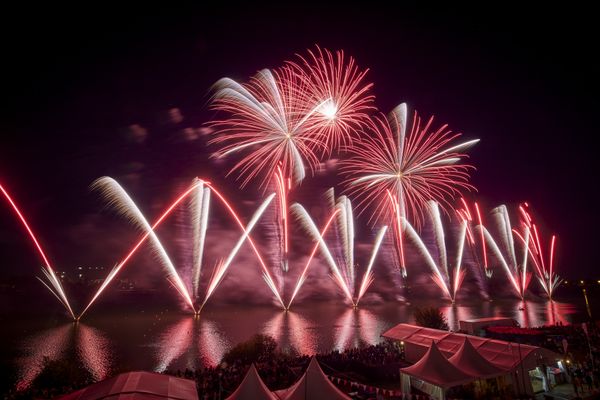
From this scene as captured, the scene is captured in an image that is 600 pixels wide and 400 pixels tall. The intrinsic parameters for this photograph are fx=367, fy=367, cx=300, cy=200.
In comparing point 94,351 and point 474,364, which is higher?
point 94,351

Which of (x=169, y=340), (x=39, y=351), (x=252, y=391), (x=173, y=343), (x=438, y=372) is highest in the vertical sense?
(x=169, y=340)

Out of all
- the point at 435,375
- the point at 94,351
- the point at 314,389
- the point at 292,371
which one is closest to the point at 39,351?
the point at 94,351

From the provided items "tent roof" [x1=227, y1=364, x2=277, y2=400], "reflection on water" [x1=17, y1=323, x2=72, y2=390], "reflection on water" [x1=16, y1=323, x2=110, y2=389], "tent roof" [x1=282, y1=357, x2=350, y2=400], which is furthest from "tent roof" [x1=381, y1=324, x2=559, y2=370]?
"reflection on water" [x1=17, y1=323, x2=72, y2=390]

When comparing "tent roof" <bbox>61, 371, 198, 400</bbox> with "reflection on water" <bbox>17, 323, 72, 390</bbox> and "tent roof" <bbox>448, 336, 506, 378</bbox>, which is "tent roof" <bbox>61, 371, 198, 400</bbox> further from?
"reflection on water" <bbox>17, 323, 72, 390</bbox>

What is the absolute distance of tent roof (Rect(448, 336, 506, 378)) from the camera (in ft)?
46.2

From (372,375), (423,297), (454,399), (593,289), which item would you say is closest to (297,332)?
(372,375)

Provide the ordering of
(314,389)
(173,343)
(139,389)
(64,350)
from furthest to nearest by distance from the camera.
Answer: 1. (173,343)
2. (64,350)
3. (314,389)
4. (139,389)

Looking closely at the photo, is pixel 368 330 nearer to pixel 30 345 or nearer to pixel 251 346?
pixel 251 346

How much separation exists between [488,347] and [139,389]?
48.0 ft

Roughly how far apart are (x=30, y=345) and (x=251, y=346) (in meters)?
32.2

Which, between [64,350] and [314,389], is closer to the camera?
[314,389]

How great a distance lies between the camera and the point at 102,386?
1012 cm

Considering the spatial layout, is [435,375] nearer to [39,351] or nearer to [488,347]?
[488,347]

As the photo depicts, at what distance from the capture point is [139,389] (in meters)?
9.49
